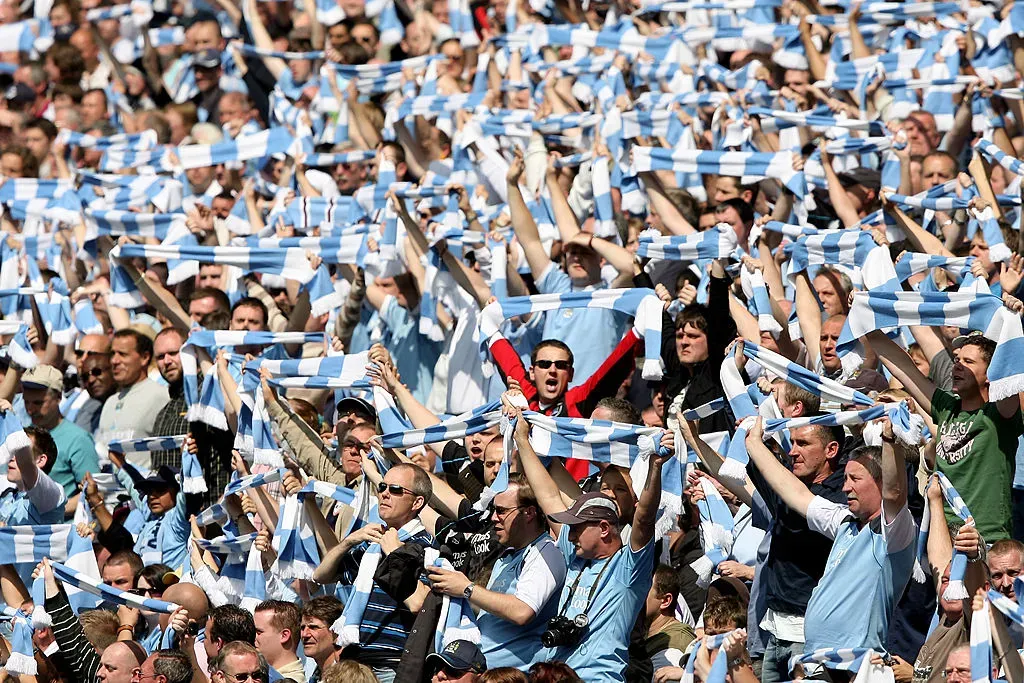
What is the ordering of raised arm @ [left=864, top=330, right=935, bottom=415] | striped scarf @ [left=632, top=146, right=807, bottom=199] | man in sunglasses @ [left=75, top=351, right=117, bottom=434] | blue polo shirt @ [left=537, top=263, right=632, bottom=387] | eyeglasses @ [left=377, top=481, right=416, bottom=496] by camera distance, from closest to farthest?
1. eyeglasses @ [left=377, top=481, right=416, bottom=496]
2. raised arm @ [left=864, top=330, right=935, bottom=415]
3. blue polo shirt @ [left=537, top=263, right=632, bottom=387]
4. striped scarf @ [left=632, top=146, right=807, bottom=199]
5. man in sunglasses @ [left=75, top=351, right=117, bottom=434]

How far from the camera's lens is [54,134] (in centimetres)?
1914

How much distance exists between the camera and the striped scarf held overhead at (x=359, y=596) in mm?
9883

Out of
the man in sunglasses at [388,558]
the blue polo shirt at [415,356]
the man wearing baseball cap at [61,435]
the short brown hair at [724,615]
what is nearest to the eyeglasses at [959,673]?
the short brown hair at [724,615]

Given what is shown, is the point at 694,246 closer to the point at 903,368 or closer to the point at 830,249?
the point at 830,249

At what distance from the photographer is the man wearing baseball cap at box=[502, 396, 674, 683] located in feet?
30.5

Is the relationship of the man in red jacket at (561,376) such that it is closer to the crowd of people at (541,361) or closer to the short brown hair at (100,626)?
the crowd of people at (541,361)

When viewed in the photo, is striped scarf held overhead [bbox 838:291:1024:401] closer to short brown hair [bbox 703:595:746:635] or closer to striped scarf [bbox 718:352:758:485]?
striped scarf [bbox 718:352:758:485]

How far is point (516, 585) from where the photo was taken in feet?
30.9

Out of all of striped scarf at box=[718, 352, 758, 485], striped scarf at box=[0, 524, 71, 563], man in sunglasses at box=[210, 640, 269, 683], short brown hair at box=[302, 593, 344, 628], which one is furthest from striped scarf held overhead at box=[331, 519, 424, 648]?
striped scarf at box=[0, 524, 71, 563]

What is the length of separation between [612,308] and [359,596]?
272 cm

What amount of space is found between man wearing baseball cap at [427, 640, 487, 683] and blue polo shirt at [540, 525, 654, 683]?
0.44 m

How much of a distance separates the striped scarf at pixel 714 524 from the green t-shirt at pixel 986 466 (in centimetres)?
Answer: 110

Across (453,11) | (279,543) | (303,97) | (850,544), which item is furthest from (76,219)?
(850,544)

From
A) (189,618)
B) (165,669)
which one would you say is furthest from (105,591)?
(165,669)
